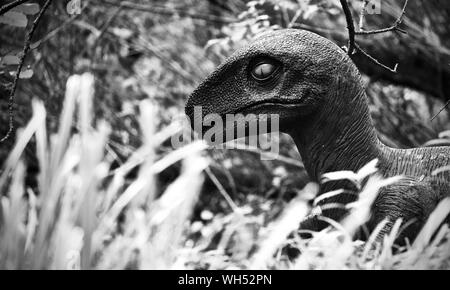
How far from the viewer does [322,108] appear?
1.75m

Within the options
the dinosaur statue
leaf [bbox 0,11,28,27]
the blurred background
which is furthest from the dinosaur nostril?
the blurred background

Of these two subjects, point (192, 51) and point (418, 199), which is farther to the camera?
point (192, 51)

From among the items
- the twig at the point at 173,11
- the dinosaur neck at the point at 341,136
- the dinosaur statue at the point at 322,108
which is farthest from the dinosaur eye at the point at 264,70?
the twig at the point at 173,11

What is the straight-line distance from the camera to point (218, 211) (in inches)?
161

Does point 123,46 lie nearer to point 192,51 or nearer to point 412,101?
point 192,51

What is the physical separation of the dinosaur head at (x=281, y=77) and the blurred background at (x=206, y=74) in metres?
1.35

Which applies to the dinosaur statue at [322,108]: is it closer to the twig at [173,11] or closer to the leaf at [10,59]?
the leaf at [10,59]

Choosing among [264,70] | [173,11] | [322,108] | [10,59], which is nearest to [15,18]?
[10,59]

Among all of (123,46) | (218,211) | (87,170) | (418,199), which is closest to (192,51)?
(123,46)

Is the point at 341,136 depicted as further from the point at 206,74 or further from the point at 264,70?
the point at 206,74

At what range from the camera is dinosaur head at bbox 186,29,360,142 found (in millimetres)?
1745

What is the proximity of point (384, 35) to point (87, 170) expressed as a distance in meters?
2.86

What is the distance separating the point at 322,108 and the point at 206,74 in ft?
8.16
